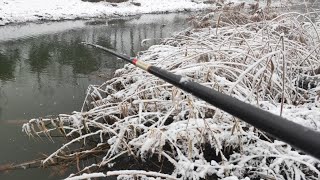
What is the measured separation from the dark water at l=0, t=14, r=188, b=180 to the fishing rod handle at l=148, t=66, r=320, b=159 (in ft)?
6.71

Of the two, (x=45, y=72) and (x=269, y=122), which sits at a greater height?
(x=269, y=122)

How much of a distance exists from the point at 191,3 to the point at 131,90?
1734 centimetres

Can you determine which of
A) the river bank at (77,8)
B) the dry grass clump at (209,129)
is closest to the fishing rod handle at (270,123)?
the dry grass clump at (209,129)

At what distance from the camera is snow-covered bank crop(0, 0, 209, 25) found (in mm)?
13203

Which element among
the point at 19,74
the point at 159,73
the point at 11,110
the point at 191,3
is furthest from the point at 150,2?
the point at 159,73

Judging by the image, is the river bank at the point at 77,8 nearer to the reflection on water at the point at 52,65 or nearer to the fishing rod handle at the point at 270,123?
the reflection on water at the point at 52,65

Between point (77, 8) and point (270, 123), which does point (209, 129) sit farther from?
point (77, 8)

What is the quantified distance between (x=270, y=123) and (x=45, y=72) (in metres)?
5.57

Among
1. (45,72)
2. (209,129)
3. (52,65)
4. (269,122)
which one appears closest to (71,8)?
(52,65)

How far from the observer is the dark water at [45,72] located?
10.0 ft

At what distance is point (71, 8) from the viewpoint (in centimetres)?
1532

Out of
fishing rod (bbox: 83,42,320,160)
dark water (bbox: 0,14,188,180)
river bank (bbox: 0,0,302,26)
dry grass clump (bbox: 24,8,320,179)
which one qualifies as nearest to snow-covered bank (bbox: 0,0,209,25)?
river bank (bbox: 0,0,302,26)

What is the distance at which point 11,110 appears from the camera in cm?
392

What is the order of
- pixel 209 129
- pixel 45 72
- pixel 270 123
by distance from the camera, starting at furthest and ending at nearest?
pixel 45 72 < pixel 209 129 < pixel 270 123
